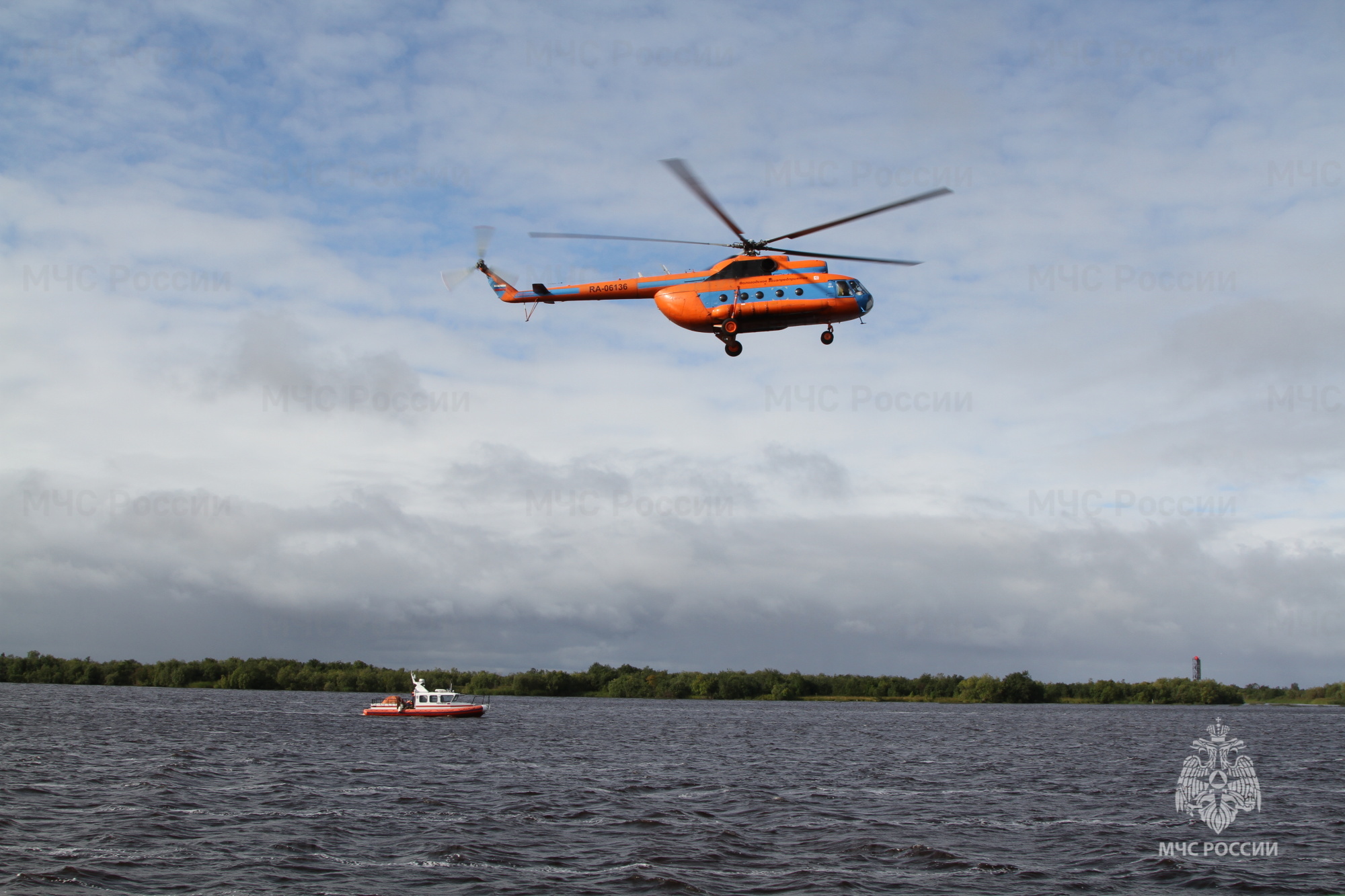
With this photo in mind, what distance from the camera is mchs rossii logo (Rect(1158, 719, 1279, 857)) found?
1367 inches

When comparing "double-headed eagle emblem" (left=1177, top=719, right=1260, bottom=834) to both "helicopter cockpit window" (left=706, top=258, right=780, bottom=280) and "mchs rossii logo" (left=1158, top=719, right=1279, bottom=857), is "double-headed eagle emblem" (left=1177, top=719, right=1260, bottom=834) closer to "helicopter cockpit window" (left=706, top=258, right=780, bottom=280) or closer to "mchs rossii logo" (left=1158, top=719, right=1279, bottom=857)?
"mchs rossii logo" (left=1158, top=719, right=1279, bottom=857)

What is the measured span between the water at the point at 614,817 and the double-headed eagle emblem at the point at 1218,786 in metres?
1.02

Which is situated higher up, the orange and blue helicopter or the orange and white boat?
the orange and blue helicopter

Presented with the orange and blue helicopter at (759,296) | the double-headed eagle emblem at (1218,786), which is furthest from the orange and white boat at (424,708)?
the orange and blue helicopter at (759,296)

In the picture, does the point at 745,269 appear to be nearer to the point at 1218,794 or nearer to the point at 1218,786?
the point at 1218,794

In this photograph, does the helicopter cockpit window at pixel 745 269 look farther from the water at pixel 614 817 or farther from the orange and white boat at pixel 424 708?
the orange and white boat at pixel 424 708

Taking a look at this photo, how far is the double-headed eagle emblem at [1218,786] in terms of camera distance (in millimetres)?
43719

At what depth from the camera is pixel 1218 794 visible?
53.2 meters

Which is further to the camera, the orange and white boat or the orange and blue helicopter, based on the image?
the orange and white boat

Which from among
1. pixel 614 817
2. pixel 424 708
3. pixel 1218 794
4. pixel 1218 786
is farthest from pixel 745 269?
pixel 424 708

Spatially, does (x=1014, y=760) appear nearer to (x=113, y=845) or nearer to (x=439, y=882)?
(x=439, y=882)

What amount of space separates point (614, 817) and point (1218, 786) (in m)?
42.7

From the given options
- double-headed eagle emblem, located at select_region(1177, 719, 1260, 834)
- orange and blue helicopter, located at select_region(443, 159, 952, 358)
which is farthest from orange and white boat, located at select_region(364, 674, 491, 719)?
orange and blue helicopter, located at select_region(443, 159, 952, 358)

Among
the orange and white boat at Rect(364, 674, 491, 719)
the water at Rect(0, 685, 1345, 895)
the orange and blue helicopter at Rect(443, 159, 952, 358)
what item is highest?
the orange and blue helicopter at Rect(443, 159, 952, 358)
